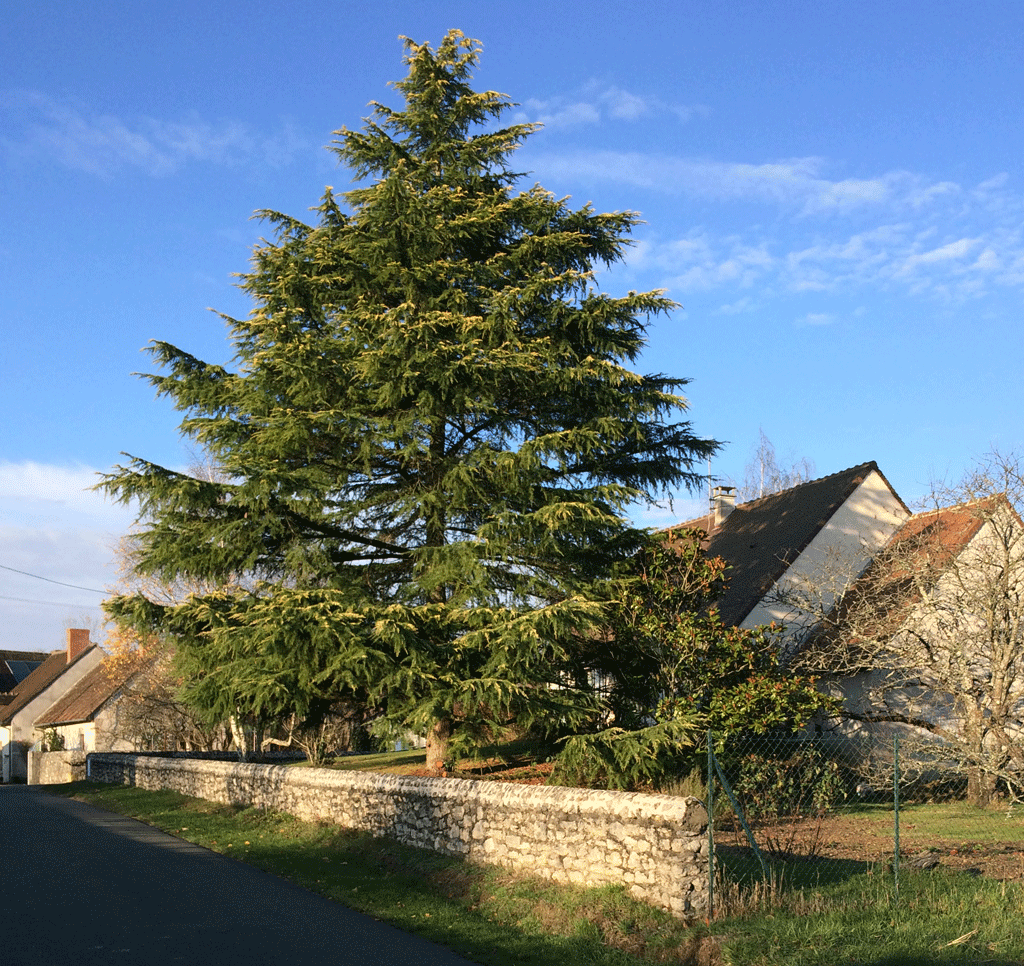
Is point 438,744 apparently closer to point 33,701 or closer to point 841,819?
point 841,819

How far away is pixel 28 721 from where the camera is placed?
51250 mm

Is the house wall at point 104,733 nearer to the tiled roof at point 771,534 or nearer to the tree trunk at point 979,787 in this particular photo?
the tiled roof at point 771,534

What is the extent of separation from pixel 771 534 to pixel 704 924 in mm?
16486

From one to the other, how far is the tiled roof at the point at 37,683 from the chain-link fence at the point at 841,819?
149 ft

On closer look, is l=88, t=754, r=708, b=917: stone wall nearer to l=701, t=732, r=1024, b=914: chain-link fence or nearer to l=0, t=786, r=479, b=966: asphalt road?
l=701, t=732, r=1024, b=914: chain-link fence

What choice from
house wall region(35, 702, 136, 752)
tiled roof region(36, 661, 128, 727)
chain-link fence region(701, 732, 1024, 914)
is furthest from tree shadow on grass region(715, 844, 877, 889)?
house wall region(35, 702, 136, 752)

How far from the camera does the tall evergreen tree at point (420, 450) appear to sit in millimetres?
14133

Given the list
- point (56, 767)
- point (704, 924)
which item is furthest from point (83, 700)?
point (704, 924)

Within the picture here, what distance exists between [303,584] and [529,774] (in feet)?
16.0

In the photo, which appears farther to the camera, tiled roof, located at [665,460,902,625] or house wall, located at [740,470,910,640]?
tiled roof, located at [665,460,902,625]

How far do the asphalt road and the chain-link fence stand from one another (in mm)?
3284

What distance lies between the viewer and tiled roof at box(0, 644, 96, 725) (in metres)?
51.5

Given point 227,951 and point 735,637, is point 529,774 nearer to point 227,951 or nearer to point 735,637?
point 735,637

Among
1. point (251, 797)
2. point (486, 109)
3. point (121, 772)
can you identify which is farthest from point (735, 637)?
point (121, 772)
